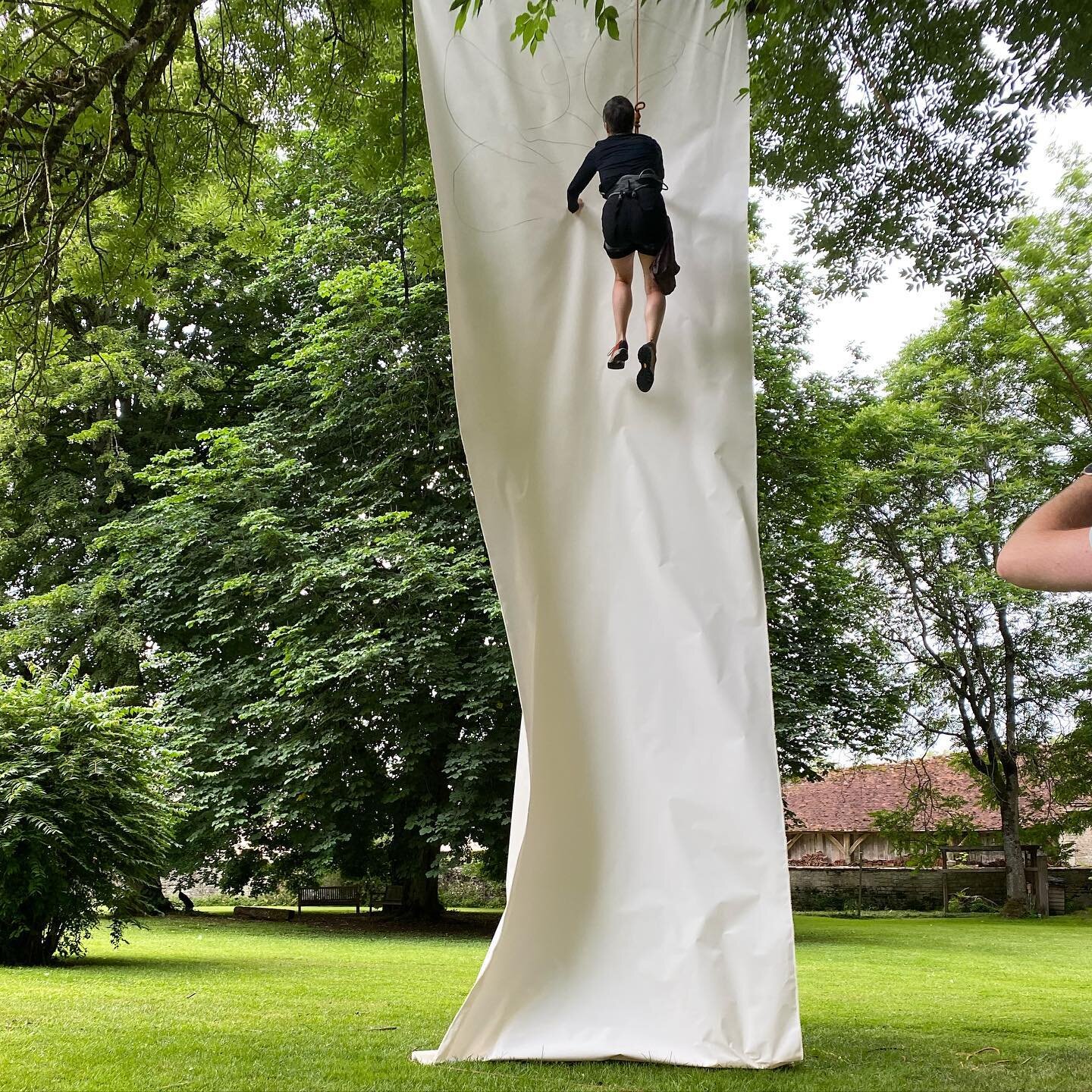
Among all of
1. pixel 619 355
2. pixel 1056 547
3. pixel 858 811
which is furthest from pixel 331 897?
pixel 1056 547

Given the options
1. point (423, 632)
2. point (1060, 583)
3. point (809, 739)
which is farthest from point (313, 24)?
point (809, 739)

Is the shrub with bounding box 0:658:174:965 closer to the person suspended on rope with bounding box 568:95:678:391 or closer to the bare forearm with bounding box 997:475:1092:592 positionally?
the person suspended on rope with bounding box 568:95:678:391

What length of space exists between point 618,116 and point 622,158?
6.0 inches

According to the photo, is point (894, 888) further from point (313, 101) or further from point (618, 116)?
point (618, 116)

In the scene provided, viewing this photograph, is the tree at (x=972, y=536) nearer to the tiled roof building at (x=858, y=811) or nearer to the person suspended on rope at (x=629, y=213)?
the tiled roof building at (x=858, y=811)

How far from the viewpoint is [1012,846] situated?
1869 cm

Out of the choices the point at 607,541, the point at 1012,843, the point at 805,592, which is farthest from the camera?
the point at 1012,843

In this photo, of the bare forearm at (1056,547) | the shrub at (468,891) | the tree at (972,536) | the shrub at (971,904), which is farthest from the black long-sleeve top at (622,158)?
the shrub at (971,904)

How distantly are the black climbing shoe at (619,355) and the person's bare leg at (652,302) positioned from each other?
0.09 meters

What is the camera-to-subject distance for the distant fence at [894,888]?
19.9 m

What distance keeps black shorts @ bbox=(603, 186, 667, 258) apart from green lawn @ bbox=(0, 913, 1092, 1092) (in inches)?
99.6

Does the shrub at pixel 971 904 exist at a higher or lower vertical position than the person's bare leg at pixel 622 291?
lower

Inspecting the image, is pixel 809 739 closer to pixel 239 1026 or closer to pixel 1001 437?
pixel 1001 437

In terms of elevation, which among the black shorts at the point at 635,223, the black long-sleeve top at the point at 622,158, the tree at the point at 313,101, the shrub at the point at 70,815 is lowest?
the shrub at the point at 70,815
